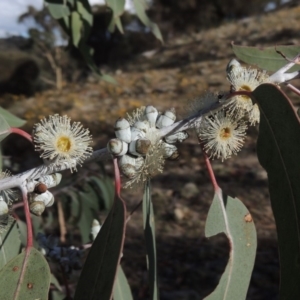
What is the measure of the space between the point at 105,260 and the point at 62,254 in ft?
1.82

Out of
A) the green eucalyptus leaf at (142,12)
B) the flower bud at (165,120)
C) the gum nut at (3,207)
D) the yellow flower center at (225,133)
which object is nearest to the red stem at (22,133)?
the gum nut at (3,207)

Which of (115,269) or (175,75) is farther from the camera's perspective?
(175,75)

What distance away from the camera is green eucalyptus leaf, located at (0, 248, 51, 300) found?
821 mm

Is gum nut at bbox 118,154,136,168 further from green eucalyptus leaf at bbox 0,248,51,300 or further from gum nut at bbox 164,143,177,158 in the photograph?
green eucalyptus leaf at bbox 0,248,51,300

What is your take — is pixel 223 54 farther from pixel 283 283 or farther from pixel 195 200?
pixel 283 283

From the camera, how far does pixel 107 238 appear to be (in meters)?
0.80

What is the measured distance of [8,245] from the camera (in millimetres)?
1059

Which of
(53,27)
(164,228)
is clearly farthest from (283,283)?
(53,27)

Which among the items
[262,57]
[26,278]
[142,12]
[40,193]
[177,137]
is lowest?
[26,278]

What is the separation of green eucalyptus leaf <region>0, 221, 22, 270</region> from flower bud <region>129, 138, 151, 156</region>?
374 millimetres

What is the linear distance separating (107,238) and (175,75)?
22.3ft

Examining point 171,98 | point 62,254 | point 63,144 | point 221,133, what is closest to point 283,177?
point 221,133

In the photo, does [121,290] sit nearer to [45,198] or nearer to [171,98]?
[45,198]

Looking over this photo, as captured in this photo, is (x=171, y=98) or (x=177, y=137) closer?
(x=177, y=137)
